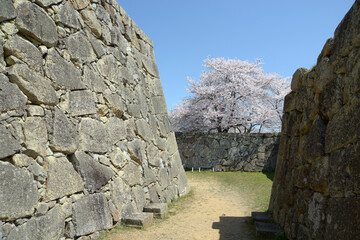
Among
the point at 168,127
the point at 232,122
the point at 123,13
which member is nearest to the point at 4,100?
the point at 123,13

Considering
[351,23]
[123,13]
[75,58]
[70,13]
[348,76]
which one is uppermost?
[123,13]

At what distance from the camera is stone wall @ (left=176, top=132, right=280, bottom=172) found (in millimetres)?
13523

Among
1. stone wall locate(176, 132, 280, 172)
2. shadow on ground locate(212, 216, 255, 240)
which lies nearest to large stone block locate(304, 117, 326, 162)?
shadow on ground locate(212, 216, 255, 240)

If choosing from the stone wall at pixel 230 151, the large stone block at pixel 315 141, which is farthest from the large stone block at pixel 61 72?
the stone wall at pixel 230 151

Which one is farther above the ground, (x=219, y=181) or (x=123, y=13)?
(x=123, y=13)

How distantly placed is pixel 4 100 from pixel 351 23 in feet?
A: 12.5

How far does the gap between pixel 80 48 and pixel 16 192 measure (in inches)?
105

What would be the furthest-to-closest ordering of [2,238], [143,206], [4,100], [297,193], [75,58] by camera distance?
[143,206]
[75,58]
[297,193]
[4,100]
[2,238]

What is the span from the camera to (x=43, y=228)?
3.49 meters

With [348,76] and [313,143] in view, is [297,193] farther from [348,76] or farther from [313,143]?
[348,76]

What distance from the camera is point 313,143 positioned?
3531 millimetres

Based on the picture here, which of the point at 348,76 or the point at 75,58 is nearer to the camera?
the point at 348,76

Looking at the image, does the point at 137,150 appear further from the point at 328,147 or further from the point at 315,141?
the point at 328,147

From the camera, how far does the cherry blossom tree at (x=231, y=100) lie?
57.3 feet
